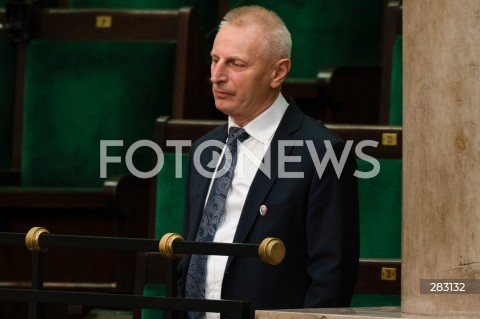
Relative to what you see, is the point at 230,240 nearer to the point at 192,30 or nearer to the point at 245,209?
the point at 245,209

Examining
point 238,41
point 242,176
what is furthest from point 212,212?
point 238,41

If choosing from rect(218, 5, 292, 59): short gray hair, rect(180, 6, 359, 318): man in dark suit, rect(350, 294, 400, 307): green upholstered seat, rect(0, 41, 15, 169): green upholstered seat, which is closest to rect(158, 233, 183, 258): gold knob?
rect(180, 6, 359, 318): man in dark suit

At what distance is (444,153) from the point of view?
2.40ft

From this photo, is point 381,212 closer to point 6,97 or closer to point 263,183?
point 263,183

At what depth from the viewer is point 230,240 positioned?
987mm

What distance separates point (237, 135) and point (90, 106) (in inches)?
24.6

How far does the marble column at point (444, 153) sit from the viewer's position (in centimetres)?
72

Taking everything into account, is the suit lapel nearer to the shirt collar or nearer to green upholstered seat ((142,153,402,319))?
the shirt collar

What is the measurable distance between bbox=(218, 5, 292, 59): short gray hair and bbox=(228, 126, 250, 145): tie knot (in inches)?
2.9

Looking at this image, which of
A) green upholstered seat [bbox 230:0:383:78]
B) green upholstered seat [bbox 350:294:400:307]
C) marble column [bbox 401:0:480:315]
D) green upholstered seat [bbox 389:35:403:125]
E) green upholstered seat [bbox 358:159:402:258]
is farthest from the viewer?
green upholstered seat [bbox 230:0:383:78]

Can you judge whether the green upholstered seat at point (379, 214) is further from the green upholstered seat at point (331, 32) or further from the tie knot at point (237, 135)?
the green upholstered seat at point (331, 32)

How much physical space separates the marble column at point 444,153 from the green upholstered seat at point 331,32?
97 centimetres

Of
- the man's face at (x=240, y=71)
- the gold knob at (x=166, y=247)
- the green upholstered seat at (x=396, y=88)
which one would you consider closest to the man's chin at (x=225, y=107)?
the man's face at (x=240, y=71)

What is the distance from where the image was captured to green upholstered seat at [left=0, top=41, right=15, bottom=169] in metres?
1.69
